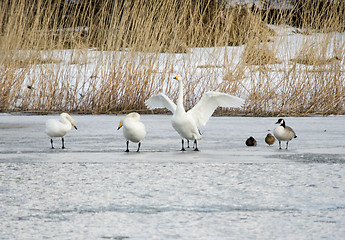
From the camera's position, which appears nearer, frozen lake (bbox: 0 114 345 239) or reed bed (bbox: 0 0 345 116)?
frozen lake (bbox: 0 114 345 239)

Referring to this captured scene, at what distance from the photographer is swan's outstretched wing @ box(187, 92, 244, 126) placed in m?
6.74

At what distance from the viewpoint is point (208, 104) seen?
22.7 ft

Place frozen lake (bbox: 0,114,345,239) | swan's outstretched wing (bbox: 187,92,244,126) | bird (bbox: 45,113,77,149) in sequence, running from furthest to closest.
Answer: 1. swan's outstretched wing (bbox: 187,92,244,126)
2. bird (bbox: 45,113,77,149)
3. frozen lake (bbox: 0,114,345,239)

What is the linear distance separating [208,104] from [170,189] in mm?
2852

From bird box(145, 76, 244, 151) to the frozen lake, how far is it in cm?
20

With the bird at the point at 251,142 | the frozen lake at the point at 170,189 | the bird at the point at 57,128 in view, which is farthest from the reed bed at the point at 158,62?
the bird at the point at 251,142

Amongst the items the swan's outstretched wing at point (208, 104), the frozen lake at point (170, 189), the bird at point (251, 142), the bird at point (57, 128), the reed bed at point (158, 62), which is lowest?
the frozen lake at point (170, 189)

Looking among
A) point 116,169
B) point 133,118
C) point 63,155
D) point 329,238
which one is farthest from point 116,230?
point 133,118

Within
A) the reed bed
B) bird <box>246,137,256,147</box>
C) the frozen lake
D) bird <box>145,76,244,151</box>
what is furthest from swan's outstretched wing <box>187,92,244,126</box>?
the reed bed

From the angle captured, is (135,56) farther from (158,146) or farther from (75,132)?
(158,146)

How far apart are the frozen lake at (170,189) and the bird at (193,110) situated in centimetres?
20

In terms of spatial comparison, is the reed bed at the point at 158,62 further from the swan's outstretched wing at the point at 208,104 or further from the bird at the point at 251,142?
the bird at the point at 251,142

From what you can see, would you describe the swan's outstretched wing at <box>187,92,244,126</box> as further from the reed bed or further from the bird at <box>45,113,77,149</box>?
the reed bed

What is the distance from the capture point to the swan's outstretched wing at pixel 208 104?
22.1 ft
